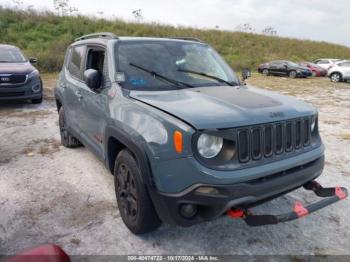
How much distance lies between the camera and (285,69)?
81.5 ft

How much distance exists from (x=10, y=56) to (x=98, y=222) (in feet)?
26.4

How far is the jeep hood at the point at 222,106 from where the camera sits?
2596 millimetres

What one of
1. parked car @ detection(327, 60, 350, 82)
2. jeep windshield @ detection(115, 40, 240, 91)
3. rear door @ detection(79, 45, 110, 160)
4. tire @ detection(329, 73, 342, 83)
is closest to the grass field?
tire @ detection(329, 73, 342, 83)

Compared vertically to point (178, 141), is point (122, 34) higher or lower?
higher

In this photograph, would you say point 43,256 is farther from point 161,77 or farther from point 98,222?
point 161,77

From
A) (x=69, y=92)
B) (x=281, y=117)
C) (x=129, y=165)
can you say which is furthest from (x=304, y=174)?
(x=69, y=92)

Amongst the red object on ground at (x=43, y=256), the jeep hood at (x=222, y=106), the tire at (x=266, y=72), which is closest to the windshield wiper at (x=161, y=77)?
the jeep hood at (x=222, y=106)

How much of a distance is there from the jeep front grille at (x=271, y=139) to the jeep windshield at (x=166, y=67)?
1.11m

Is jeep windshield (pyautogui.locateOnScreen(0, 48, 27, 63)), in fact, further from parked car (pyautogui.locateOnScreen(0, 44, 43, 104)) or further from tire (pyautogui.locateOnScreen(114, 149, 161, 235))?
tire (pyautogui.locateOnScreen(114, 149, 161, 235))

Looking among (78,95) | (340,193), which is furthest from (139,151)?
(78,95)

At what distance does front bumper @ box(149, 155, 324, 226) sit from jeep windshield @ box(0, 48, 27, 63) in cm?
855

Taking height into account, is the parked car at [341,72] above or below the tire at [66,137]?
above

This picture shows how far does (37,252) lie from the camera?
1309 mm

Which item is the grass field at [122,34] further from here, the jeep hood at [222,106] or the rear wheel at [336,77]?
the jeep hood at [222,106]
